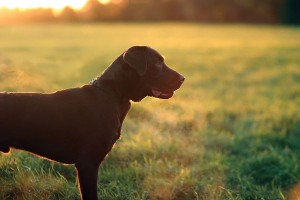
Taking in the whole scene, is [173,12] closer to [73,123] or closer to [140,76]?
[140,76]

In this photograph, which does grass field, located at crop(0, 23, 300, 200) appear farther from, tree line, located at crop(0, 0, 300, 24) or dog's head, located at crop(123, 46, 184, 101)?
tree line, located at crop(0, 0, 300, 24)

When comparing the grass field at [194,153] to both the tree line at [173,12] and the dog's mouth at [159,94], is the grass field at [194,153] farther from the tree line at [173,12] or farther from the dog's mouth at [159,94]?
the tree line at [173,12]

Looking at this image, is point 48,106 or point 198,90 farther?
point 198,90

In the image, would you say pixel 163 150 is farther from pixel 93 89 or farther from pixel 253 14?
pixel 253 14

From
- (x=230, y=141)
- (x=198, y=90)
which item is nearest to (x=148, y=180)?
(x=230, y=141)

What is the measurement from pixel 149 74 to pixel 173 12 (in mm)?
74701

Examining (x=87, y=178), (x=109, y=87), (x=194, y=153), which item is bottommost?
(x=194, y=153)

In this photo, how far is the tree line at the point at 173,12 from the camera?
229 ft

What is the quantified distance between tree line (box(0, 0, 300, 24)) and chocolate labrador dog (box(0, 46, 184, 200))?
68618 mm

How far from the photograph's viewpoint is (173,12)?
77875 millimetres

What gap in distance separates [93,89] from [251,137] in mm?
4703

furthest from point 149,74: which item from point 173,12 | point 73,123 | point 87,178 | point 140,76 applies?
point 173,12

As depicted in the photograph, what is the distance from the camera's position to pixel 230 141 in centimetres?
795

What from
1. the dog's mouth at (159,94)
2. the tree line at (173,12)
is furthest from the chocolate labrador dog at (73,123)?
the tree line at (173,12)
